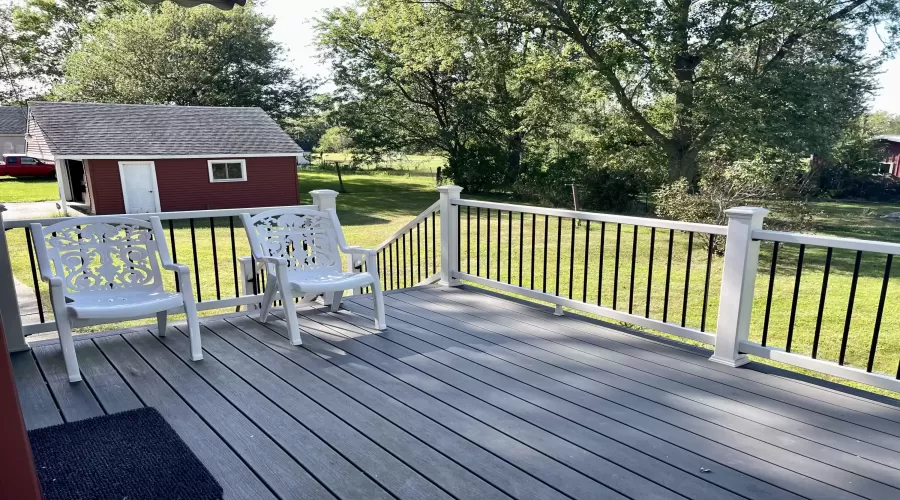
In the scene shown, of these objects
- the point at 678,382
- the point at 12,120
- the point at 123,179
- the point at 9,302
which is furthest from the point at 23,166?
the point at 678,382

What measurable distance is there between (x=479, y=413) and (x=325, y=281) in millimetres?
1417

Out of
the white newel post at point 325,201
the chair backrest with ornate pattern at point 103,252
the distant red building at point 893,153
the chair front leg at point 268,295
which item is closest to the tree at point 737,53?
the white newel post at point 325,201

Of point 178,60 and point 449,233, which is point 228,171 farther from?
point 449,233

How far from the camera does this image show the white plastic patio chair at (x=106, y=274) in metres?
2.64

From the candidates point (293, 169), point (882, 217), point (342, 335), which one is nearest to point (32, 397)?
point (342, 335)

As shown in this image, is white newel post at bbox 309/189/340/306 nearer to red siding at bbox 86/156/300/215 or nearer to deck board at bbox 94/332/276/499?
deck board at bbox 94/332/276/499

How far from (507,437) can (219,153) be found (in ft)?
50.4

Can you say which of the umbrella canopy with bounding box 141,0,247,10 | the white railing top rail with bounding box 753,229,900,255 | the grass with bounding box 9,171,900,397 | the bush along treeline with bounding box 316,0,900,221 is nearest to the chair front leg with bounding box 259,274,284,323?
the grass with bounding box 9,171,900,397

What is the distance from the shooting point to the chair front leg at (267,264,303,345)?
10.2ft

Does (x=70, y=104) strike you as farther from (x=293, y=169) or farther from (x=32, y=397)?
(x=32, y=397)

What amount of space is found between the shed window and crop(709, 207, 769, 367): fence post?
50.2 ft

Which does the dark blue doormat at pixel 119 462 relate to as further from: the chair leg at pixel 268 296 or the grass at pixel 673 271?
the grass at pixel 673 271

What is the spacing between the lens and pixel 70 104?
15.3 metres

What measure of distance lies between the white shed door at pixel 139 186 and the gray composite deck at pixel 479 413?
13407mm
